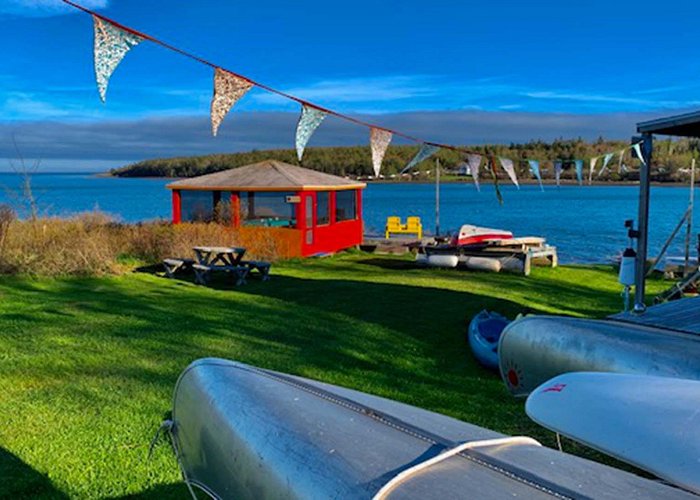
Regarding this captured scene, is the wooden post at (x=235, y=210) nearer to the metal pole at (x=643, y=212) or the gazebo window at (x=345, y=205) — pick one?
the gazebo window at (x=345, y=205)

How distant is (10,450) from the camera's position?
4.96 m

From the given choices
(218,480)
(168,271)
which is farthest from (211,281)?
(218,480)

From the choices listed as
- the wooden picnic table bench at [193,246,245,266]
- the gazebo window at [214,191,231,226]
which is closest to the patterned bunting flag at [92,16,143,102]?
the wooden picnic table bench at [193,246,245,266]

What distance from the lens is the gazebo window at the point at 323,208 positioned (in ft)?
69.2

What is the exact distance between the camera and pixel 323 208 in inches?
845

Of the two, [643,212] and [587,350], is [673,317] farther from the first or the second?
[587,350]

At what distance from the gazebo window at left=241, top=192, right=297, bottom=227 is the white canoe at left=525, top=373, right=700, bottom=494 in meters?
16.6

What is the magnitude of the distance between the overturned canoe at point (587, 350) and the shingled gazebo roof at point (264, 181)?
1305cm

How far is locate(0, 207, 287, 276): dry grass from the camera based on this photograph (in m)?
14.4

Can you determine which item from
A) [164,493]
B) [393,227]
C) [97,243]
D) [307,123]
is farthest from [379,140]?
[393,227]

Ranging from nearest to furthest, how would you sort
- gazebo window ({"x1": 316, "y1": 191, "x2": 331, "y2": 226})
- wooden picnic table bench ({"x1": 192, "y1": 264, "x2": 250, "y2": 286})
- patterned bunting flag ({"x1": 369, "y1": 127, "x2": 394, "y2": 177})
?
patterned bunting flag ({"x1": 369, "y1": 127, "x2": 394, "y2": 177}) < wooden picnic table bench ({"x1": 192, "y1": 264, "x2": 250, "y2": 286}) < gazebo window ({"x1": 316, "y1": 191, "x2": 331, "y2": 226})

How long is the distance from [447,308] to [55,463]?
807 centimetres

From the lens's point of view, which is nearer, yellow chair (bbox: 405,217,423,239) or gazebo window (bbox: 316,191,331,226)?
gazebo window (bbox: 316,191,331,226)

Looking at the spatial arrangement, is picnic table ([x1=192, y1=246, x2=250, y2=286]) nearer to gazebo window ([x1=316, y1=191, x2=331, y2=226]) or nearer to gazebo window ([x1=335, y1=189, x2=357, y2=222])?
gazebo window ([x1=316, y1=191, x2=331, y2=226])
